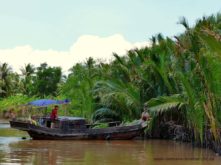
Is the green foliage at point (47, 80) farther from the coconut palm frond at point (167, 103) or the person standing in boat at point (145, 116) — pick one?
the coconut palm frond at point (167, 103)

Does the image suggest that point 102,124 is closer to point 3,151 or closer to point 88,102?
point 88,102

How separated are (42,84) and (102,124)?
34092 millimetres

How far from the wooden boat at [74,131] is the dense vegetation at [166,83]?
1.39 meters

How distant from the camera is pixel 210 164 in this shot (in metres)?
14.3

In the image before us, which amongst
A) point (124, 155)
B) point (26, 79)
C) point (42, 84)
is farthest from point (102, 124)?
point (26, 79)

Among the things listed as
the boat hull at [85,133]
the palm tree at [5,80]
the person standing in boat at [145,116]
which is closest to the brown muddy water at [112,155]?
the person standing in boat at [145,116]

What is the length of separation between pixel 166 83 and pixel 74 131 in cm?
516

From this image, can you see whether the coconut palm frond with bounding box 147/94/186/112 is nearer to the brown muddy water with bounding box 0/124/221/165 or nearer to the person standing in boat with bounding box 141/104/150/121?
the person standing in boat with bounding box 141/104/150/121

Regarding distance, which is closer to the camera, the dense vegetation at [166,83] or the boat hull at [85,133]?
the dense vegetation at [166,83]

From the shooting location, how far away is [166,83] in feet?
75.0

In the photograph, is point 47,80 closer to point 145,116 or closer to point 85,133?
point 85,133

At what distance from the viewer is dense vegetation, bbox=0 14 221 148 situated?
15.9 meters

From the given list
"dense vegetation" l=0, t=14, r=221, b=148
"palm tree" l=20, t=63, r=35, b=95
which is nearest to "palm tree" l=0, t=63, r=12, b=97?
"palm tree" l=20, t=63, r=35, b=95

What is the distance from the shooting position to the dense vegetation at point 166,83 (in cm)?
1587
